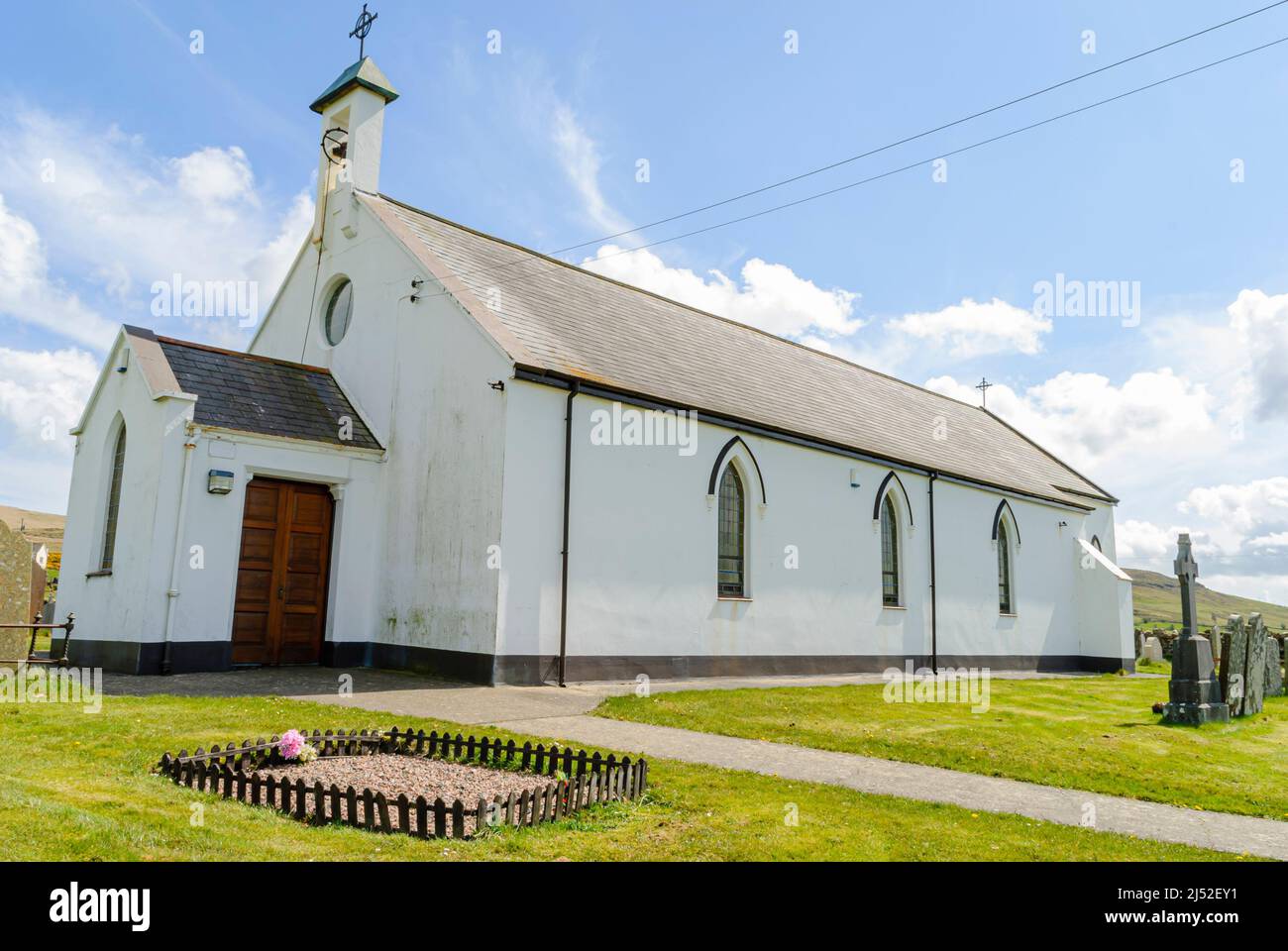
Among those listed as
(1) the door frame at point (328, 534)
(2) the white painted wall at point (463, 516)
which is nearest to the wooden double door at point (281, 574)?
(1) the door frame at point (328, 534)

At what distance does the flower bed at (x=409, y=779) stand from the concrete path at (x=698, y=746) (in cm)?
158

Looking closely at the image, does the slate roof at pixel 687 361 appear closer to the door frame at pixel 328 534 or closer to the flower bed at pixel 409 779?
the door frame at pixel 328 534

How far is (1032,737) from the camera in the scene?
11.8 metres

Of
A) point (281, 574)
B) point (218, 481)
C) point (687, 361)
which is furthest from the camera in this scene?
point (687, 361)

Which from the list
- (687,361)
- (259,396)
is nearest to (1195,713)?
(687,361)

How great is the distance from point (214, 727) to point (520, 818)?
16.5 ft

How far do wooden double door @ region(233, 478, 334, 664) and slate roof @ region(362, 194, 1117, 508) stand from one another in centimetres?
482

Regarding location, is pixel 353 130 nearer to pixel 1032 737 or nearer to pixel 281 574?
pixel 281 574

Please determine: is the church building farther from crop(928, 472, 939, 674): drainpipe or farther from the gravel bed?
the gravel bed

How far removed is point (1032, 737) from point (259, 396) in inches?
545

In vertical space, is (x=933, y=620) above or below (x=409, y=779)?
above
